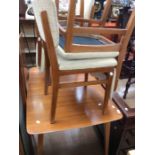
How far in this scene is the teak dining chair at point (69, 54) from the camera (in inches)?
33.8

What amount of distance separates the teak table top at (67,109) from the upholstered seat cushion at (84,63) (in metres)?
0.32

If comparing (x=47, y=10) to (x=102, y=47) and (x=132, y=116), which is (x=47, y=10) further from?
(x=132, y=116)

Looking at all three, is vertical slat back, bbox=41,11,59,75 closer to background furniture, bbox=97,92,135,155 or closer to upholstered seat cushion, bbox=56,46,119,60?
upholstered seat cushion, bbox=56,46,119,60

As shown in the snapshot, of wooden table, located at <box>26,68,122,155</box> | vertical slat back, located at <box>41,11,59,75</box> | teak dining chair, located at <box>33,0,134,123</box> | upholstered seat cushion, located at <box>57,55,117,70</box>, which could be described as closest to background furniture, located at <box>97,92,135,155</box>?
wooden table, located at <box>26,68,122,155</box>

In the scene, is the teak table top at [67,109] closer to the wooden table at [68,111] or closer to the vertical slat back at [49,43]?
the wooden table at [68,111]

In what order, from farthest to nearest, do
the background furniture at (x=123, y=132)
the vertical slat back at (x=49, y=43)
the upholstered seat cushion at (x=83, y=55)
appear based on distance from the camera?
the background furniture at (x=123, y=132)
the upholstered seat cushion at (x=83, y=55)
the vertical slat back at (x=49, y=43)

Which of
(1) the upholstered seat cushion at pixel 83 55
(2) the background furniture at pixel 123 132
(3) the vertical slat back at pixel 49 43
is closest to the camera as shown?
(3) the vertical slat back at pixel 49 43

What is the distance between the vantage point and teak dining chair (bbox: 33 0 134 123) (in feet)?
2.81

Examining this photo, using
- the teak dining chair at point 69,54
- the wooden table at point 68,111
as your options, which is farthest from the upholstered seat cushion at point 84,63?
the wooden table at point 68,111

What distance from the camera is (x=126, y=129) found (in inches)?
46.2

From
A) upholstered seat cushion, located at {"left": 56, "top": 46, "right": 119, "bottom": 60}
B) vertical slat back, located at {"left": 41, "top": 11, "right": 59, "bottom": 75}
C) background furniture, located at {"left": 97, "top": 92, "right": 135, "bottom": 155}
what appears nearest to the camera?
vertical slat back, located at {"left": 41, "top": 11, "right": 59, "bottom": 75}

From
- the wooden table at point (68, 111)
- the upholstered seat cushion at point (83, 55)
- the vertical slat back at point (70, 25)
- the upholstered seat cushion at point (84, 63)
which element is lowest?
the wooden table at point (68, 111)

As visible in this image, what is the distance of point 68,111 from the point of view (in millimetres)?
1166
